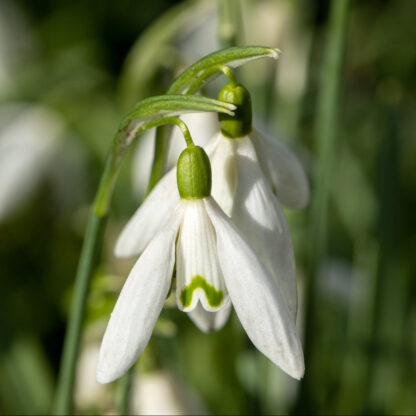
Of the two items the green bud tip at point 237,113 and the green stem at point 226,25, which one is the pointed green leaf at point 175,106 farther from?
the green stem at point 226,25

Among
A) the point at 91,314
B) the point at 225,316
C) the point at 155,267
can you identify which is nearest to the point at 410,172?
the point at 91,314

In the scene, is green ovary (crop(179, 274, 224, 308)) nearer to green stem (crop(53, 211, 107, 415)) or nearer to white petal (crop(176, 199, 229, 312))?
white petal (crop(176, 199, 229, 312))

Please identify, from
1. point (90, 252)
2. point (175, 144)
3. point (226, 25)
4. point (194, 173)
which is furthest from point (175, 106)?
point (175, 144)

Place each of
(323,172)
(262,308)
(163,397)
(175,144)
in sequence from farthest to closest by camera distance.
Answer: (175,144), (323,172), (163,397), (262,308)

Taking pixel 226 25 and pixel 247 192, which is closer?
pixel 247 192

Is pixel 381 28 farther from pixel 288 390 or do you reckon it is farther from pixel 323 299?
pixel 288 390

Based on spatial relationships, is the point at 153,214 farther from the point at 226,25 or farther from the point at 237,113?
the point at 226,25
